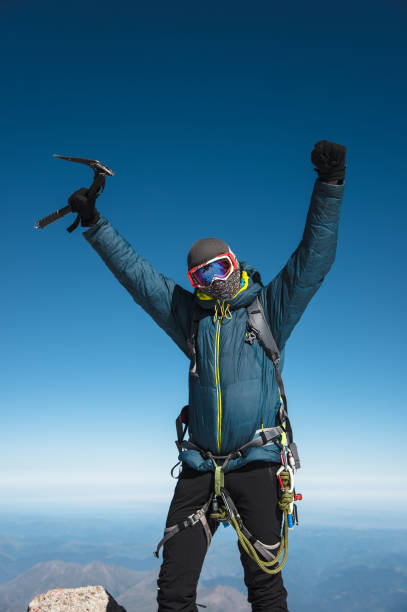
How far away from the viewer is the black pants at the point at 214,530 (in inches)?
188

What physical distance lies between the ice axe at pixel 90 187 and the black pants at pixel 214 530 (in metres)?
3.46

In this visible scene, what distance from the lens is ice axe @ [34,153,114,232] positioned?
547 centimetres

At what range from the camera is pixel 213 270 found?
5.55 metres

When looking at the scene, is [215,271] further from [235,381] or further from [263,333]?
[235,381]

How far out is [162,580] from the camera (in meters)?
4.83

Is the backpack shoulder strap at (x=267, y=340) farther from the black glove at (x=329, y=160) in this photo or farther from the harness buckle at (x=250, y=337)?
the black glove at (x=329, y=160)

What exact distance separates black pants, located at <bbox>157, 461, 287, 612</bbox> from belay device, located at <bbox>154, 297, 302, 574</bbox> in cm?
7

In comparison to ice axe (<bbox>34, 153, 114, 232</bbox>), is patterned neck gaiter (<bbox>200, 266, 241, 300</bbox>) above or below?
below

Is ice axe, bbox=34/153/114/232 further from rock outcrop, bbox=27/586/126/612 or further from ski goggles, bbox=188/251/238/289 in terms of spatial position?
rock outcrop, bbox=27/586/126/612

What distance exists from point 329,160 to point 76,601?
7.18 meters

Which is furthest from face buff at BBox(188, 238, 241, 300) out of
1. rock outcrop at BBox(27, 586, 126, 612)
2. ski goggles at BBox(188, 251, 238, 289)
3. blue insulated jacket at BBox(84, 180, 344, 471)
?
rock outcrop at BBox(27, 586, 126, 612)

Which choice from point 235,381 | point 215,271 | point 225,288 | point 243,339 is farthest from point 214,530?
point 215,271

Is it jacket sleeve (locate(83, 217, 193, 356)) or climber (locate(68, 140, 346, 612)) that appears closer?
climber (locate(68, 140, 346, 612))

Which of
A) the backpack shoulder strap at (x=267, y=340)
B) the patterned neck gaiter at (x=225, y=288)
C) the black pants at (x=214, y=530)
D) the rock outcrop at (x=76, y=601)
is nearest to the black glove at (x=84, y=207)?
the patterned neck gaiter at (x=225, y=288)
